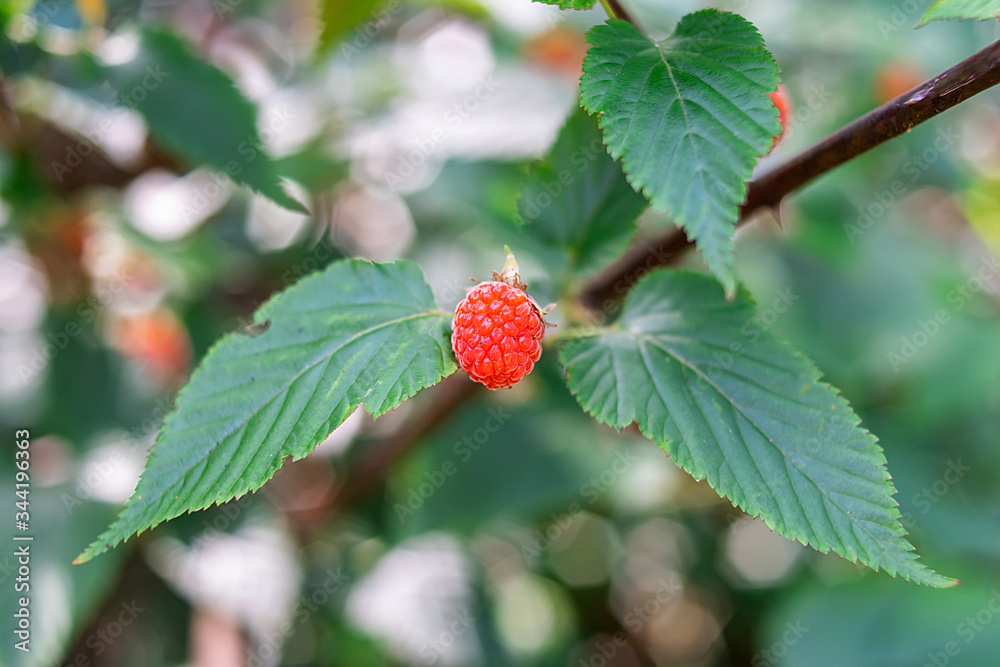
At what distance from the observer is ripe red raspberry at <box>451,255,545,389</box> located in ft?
1.98

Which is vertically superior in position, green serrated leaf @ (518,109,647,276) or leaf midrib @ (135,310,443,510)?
green serrated leaf @ (518,109,647,276)

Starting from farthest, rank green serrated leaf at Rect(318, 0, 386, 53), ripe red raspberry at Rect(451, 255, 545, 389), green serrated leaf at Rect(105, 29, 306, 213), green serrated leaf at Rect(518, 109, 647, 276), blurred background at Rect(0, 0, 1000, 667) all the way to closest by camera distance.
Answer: blurred background at Rect(0, 0, 1000, 667), green serrated leaf at Rect(318, 0, 386, 53), green serrated leaf at Rect(105, 29, 306, 213), green serrated leaf at Rect(518, 109, 647, 276), ripe red raspberry at Rect(451, 255, 545, 389)

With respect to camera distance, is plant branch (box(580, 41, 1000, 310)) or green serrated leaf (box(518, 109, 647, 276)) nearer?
plant branch (box(580, 41, 1000, 310))

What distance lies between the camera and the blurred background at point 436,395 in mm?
1347

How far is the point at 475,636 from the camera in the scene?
5.03ft

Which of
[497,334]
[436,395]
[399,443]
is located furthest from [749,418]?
[399,443]

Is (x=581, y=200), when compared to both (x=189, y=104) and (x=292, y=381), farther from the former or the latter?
(x=189, y=104)

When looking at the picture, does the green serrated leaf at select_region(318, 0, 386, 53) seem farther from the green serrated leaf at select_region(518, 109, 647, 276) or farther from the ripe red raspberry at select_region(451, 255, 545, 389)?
the ripe red raspberry at select_region(451, 255, 545, 389)

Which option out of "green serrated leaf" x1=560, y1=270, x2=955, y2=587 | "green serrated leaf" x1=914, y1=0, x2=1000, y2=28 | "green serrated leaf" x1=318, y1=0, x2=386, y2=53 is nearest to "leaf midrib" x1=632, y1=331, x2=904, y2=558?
"green serrated leaf" x1=560, y1=270, x2=955, y2=587

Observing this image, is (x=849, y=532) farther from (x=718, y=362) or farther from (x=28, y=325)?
(x=28, y=325)

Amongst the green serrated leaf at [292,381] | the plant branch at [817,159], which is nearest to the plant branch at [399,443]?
the plant branch at [817,159]

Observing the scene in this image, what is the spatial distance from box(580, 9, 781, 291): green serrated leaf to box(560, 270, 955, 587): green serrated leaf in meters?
0.18

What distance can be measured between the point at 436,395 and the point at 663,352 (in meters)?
0.68

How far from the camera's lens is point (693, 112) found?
21.5 inches
